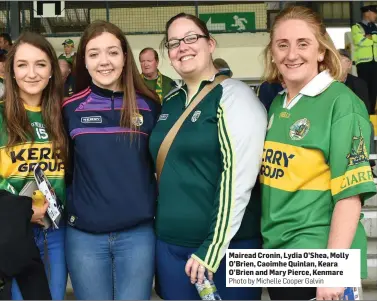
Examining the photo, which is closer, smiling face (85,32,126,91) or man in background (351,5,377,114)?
smiling face (85,32,126,91)

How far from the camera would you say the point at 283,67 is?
2354mm

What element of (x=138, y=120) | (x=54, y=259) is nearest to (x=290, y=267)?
(x=138, y=120)

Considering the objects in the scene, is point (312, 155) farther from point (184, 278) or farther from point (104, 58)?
point (104, 58)

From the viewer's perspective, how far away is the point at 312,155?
7.18 ft

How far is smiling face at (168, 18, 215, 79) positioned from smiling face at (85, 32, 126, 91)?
32cm

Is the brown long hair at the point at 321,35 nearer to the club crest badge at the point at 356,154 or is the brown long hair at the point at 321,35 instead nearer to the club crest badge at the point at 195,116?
the club crest badge at the point at 356,154

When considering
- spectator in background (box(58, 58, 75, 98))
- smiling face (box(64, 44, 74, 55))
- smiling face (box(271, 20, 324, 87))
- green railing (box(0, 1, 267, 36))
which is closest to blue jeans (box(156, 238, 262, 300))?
smiling face (box(271, 20, 324, 87))

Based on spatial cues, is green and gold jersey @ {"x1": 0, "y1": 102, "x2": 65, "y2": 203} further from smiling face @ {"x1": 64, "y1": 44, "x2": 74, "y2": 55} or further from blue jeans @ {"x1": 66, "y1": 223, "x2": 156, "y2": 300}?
smiling face @ {"x1": 64, "y1": 44, "x2": 74, "y2": 55}

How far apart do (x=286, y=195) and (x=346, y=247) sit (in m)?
0.30

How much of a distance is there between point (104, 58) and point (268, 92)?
0.80 metres

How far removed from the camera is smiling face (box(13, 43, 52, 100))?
9.09 ft

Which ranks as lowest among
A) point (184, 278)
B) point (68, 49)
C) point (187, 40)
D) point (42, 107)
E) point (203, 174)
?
point (184, 278)

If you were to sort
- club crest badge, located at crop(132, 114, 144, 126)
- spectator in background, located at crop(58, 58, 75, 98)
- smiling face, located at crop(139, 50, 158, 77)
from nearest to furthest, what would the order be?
club crest badge, located at crop(132, 114, 144, 126)
spectator in background, located at crop(58, 58, 75, 98)
smiling face, located at crop(139, 50, 158, 77)

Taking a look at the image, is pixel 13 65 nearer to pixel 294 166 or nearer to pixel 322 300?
pixel 294 166
